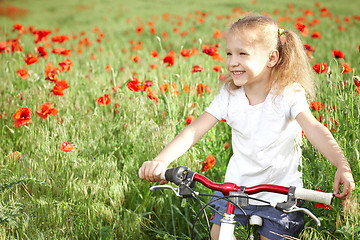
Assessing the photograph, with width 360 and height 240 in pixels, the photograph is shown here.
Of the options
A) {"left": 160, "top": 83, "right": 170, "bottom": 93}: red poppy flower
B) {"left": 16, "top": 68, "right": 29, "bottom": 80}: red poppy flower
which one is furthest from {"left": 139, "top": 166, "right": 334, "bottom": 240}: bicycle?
{"left": 16, "top": 68, "right": 29, "bottom": 80}: red poppy flower

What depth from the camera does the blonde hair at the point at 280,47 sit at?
182 cm

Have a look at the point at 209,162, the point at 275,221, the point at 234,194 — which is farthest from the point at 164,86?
the point at 234,194

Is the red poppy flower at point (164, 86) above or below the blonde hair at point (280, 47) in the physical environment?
below

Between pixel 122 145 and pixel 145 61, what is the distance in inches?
110

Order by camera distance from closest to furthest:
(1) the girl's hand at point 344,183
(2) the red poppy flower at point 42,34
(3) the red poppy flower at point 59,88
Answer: (1) the girl's hand at point 344,183, (3) the red poppy flower at point 59,88, (2) the red poppy flower at point 42,34

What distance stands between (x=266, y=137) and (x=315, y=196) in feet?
2.28

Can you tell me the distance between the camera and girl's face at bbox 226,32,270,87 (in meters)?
1.76

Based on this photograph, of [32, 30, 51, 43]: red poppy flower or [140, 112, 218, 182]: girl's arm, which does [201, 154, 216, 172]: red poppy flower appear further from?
[32, 30, 51, 43]: red poppy flower

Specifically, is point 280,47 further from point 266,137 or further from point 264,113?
point 266,137

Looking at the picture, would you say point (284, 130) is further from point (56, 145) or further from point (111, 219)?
point (56, 145)

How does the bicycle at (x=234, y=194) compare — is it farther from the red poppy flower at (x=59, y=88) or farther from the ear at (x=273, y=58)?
the red poppy flower at (x=59, y=88)

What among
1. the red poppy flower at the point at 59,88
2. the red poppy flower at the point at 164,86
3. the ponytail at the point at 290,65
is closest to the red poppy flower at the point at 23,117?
the red poppy flower at the point at 59,88

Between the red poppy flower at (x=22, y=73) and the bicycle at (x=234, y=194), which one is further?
the red poppy flower at (x=22, y=73)

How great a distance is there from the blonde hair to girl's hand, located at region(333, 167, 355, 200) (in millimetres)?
580
